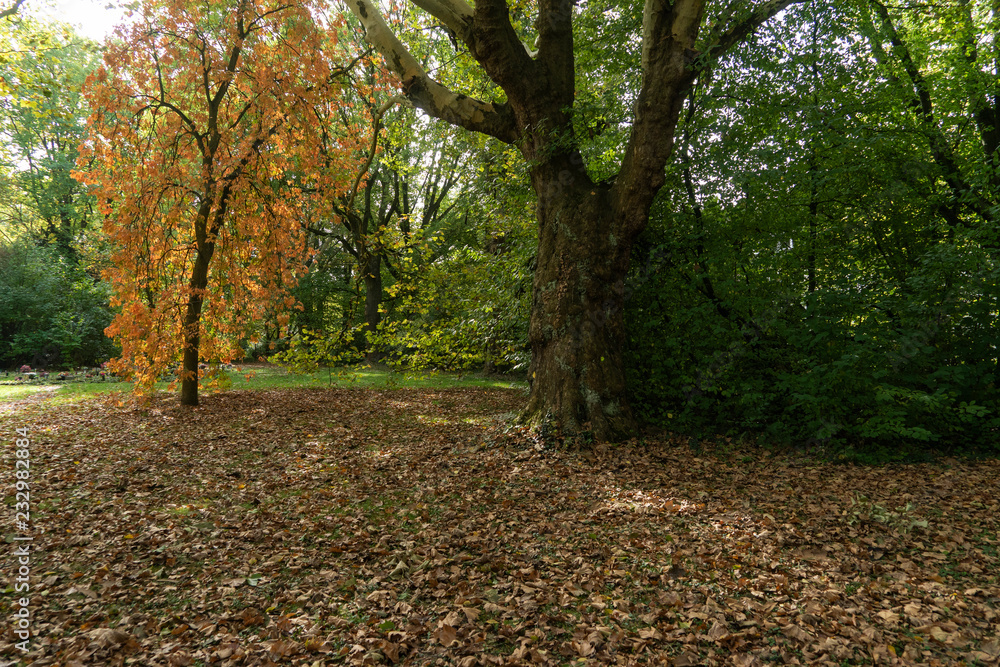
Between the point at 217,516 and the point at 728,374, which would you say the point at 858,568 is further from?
the point at 217,516

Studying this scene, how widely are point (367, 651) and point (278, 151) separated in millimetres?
9111

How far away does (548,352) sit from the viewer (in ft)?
23.4

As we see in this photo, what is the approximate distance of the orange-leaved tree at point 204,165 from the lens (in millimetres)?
7887

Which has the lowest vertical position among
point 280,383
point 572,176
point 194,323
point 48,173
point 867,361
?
point 280,383

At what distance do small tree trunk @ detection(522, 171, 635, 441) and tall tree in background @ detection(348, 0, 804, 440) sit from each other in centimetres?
1

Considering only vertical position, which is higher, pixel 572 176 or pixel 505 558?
pixel 572 176

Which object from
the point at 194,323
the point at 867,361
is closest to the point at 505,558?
the point at 867,361

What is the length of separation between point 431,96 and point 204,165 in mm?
4771

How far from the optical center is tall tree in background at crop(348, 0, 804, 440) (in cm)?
647

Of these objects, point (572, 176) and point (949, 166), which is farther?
point (949, 166)

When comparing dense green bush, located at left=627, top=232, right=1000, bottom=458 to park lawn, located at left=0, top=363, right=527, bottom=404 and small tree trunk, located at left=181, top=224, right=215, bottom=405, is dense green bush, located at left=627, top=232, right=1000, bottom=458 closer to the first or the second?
park lawn, located at left=0, top=363, right=527, bottom=404

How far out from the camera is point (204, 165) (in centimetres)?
933

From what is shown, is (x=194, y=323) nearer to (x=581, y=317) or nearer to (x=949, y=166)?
(x=581, y=317)

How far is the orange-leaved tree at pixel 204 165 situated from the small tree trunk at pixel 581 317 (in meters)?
4.47
